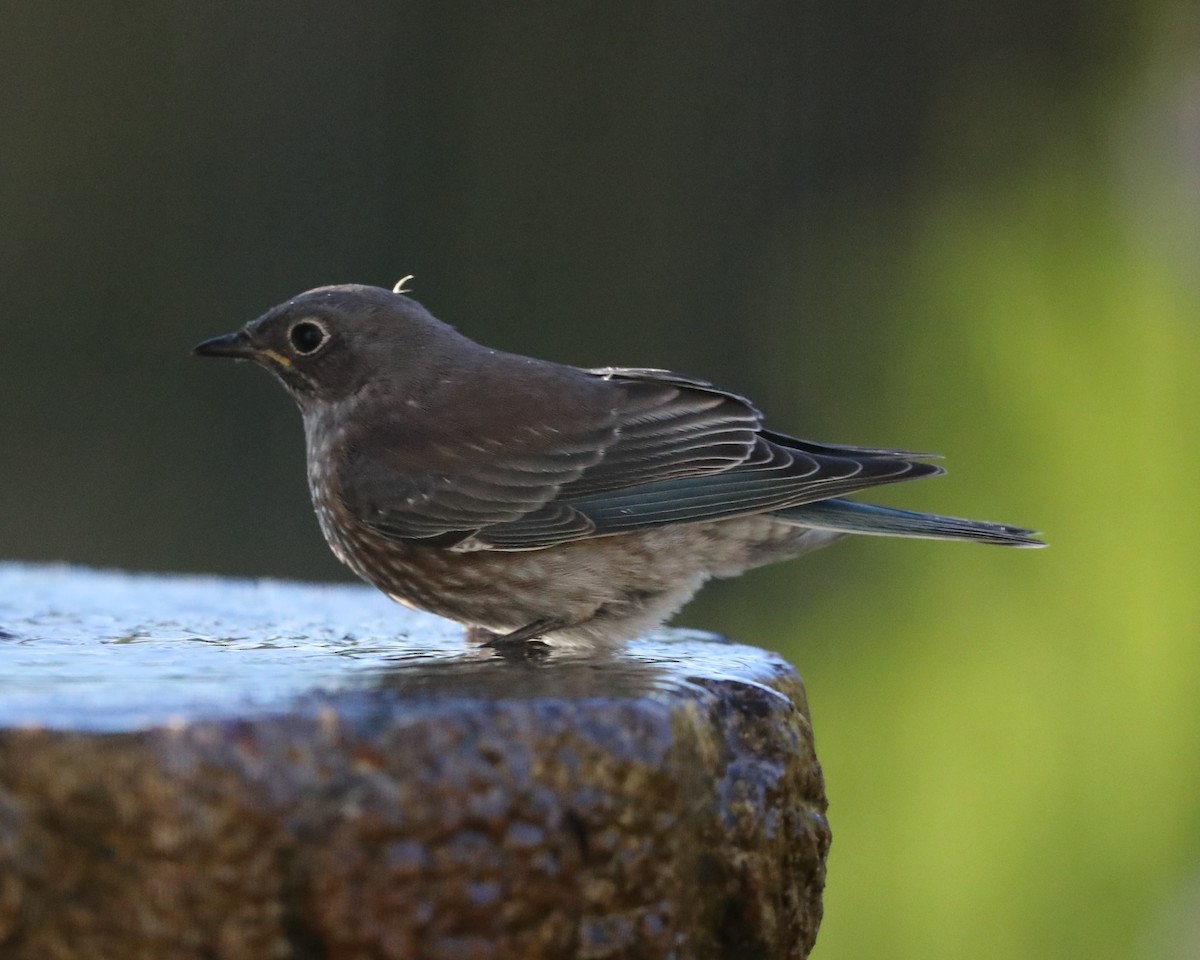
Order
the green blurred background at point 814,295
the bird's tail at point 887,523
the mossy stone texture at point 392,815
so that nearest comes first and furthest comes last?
1. the mossy stone texture at point 392,815
2. the bird's tail at point 887,523
3. the green blurred background at point 814,295

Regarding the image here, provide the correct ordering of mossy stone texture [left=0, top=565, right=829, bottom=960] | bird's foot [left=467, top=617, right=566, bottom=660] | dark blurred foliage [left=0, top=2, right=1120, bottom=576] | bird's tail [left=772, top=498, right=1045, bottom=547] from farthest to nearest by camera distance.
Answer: dark blurred foliage [left=0, top=2, right=1120, bottom=576], bird's tail [left=772, top=498, right=1045, bottom=547], bird's foot [left=467, top=617, right=566, bottom=660], mossy stone texture [left=0, top=565, right=829, bottom=960]

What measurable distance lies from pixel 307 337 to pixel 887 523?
1587mm

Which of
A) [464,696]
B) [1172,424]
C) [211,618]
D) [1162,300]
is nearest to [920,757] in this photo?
[1172,424]

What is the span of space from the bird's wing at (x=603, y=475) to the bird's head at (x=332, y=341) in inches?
12.6

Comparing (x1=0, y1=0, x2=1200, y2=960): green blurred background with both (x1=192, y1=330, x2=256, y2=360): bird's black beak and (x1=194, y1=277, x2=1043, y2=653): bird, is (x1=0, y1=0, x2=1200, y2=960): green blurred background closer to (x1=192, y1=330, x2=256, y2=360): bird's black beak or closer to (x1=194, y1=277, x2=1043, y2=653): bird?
(x1=194, y1=277, x2=1043, y2=653): bird

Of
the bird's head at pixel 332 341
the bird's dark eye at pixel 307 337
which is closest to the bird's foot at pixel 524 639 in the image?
the bird's head at pixel 332 341

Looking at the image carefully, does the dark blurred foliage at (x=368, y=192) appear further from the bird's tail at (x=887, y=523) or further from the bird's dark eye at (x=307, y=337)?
the bird's tail at (x=887, y=523)

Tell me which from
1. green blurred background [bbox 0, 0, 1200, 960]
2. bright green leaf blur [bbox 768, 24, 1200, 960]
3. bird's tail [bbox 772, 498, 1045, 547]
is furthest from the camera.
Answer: green blurred background [bbox 0, 0, 1200, 960]

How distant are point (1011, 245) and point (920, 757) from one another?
2.21 meters

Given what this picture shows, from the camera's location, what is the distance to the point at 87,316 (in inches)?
337

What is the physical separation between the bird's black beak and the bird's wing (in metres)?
0.51

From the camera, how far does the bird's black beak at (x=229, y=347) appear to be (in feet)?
13.9

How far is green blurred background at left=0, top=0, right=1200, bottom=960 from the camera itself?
19.7ft

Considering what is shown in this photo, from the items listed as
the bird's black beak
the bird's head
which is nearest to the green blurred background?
the bird's head
